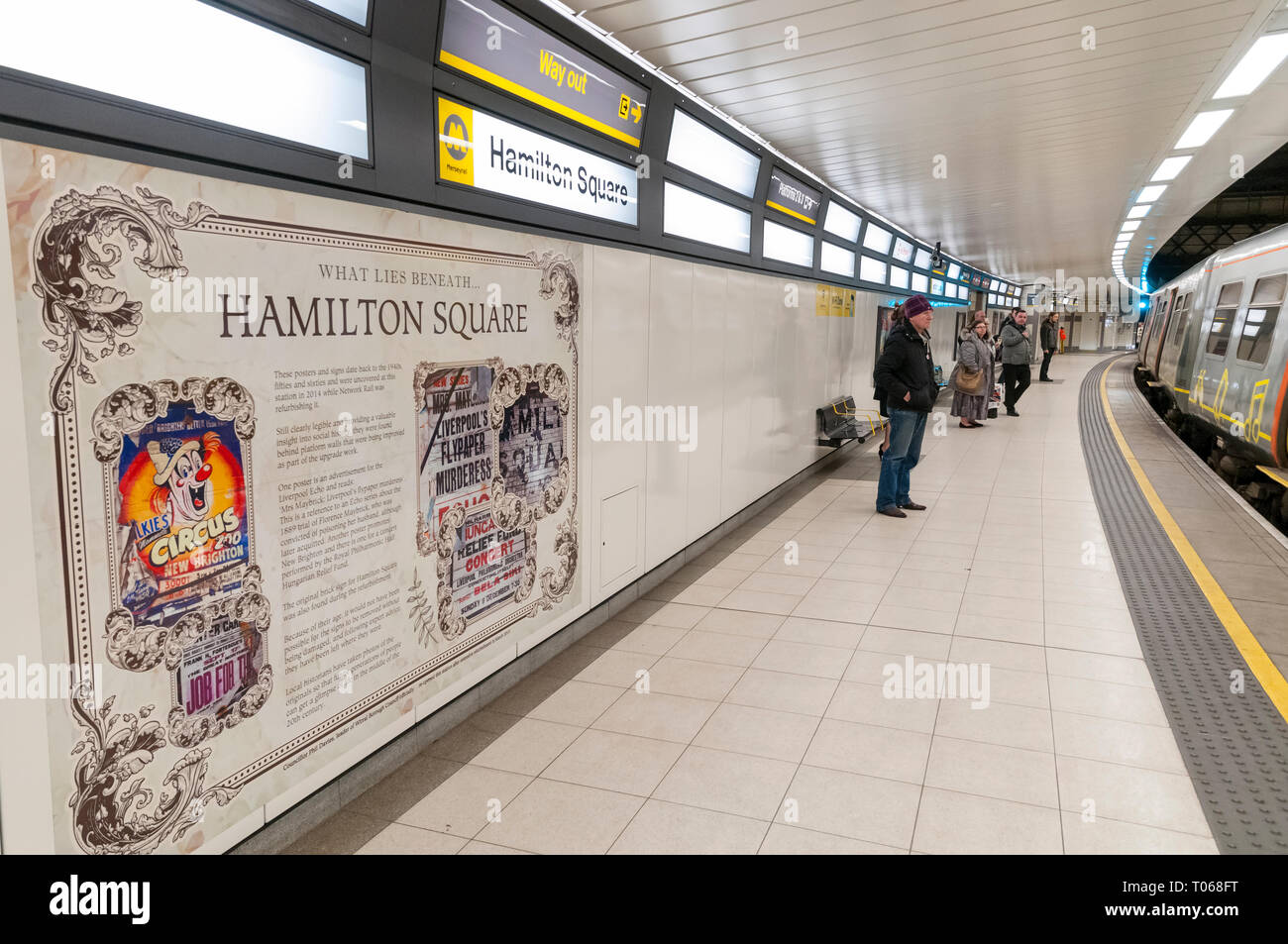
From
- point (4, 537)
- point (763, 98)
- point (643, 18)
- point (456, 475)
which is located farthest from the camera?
point (763, 98)

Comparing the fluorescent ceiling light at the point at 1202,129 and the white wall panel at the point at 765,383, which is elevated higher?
the fluorescent ceiling light at the point at 1202,129

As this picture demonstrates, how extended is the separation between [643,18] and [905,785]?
359 cm

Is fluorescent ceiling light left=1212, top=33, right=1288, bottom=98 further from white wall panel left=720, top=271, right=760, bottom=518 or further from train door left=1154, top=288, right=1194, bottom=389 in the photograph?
train door left=1154, top=288, right=1194, bottom=389

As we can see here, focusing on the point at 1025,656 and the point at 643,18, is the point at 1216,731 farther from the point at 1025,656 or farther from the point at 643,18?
the point at 643,18

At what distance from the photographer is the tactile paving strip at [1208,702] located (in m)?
2.71

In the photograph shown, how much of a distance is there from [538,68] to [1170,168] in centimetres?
705

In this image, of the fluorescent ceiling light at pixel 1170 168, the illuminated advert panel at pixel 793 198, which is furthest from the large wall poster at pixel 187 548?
the fluorescent ceiling light at pixel 1170 168

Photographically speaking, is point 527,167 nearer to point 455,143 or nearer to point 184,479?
point 455,143

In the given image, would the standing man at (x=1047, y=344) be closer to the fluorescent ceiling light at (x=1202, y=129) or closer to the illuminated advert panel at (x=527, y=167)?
the fluorescent ceiling light at (x=1202, y=129)

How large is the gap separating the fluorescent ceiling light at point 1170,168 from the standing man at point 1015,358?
5501mm

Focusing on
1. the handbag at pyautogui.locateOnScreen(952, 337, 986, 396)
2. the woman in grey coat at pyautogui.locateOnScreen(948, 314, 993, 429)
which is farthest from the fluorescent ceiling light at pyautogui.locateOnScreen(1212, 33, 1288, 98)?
the handbag at pyautogui.locateOnScreen(952, 337, 986, 396)

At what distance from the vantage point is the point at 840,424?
8984 millimetres

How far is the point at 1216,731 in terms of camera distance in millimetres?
3268

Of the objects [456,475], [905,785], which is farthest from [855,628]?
[456,475]
